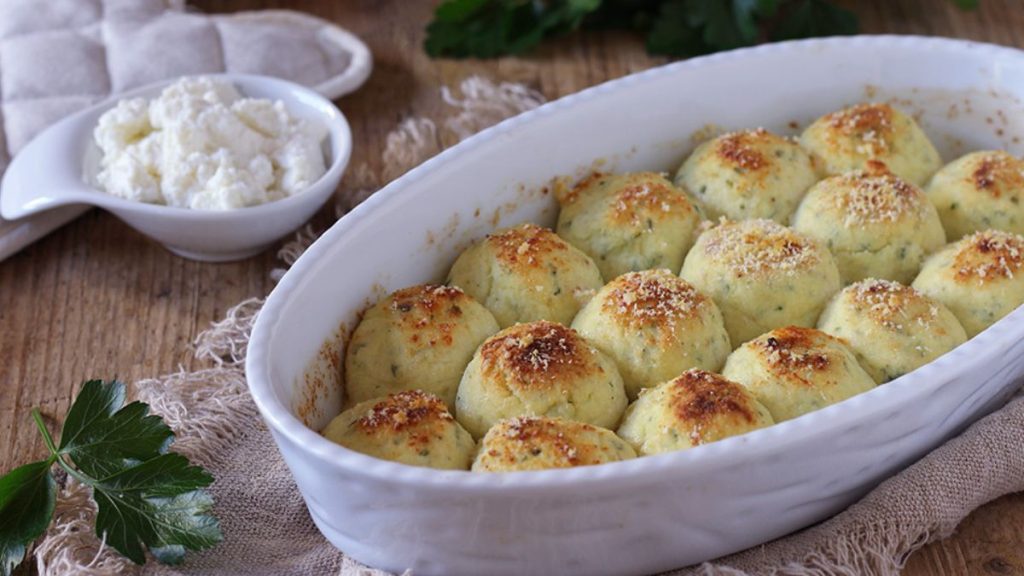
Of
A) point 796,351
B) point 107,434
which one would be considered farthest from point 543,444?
point 107,434

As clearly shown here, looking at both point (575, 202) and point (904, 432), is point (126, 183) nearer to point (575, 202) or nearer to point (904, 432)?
point (575, 202)

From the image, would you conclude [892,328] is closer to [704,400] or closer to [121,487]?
[704,400]

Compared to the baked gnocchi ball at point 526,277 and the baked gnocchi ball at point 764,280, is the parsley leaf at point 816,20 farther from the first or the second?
the baked gnocchi ball at point 526,277

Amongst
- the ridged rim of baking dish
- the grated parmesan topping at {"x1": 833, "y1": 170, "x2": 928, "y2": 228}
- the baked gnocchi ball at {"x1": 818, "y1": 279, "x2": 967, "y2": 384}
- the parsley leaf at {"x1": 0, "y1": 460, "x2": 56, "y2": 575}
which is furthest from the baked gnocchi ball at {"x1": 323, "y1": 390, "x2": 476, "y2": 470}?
the grated parmesan topping at {"x1": 833, "y1": 170, "x2": 928, "y2": 228}

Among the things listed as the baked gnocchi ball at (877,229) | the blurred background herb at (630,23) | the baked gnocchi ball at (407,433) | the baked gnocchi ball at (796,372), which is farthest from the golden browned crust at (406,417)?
the blurred background herb at (630,23)

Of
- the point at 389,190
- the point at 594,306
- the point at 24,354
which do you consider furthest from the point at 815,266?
the point at 24,354

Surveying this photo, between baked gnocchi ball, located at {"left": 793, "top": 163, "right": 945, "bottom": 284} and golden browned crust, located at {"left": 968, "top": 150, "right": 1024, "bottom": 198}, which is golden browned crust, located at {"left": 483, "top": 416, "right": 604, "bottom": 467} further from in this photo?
golden browned crust, located at {"left": 968, "top": 150, "right": 1024, "bottom": 198}
